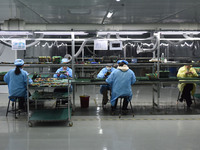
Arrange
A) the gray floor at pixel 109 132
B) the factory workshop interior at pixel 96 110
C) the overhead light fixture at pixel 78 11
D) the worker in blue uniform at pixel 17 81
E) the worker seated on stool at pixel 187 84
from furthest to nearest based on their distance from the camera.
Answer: the overhead light fixture at pixel 78 11 → the worker seated on stool at pixel 187 84 → the worker in blue uniform at pixel 17 81 → the factory workshop interior at pixel 96 110 → the gray floor at pixel 109 132

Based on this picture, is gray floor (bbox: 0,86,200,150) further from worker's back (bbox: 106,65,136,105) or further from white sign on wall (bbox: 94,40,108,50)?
white sign on wall (bbox: 94,40,108,50)

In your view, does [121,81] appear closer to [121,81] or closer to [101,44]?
[121,81]

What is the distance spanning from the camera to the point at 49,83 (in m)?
4.62

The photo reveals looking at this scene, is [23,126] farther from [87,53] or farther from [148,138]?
[87,53]

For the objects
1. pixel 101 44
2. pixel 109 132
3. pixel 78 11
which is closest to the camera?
pixel 109 132

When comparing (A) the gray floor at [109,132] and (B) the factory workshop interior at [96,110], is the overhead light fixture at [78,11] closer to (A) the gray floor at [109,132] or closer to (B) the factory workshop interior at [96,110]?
(B) the factory workshop interior at [96,110]

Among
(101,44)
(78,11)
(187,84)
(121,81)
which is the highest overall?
(78,11)

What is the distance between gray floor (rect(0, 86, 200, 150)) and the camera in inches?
142

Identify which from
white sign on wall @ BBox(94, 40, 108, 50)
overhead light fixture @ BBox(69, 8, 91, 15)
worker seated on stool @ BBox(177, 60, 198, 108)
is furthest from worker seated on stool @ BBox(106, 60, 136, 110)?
overhead light fixture @ BBox(69, 8, 91, 15)

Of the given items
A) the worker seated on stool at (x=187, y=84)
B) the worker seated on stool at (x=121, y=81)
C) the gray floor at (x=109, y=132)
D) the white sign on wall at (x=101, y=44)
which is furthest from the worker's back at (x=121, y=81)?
the worker seated on stool at (x=187, y=84)

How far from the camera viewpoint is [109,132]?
425 cm

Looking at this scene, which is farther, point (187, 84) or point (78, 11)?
point (78, 11)

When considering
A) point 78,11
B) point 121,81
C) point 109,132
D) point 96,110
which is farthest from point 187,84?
point 78,11

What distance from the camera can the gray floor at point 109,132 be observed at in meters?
3.61
